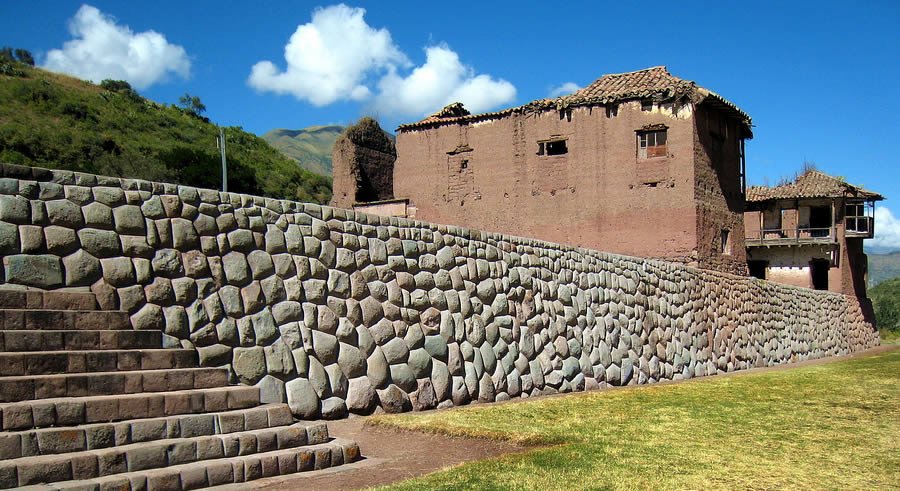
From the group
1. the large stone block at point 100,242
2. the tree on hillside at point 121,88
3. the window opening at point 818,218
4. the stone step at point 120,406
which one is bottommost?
the stone step at point 120,406

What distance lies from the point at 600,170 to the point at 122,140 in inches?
1192

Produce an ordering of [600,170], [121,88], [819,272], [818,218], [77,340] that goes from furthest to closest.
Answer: [121,88]
[819,272]
[818,218]
[600,170]
[77,340]

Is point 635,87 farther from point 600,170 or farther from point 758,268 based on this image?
point 758,268

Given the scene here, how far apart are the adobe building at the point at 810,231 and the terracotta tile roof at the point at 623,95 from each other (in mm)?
15236

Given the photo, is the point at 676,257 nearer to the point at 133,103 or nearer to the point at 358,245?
the point at 358,245

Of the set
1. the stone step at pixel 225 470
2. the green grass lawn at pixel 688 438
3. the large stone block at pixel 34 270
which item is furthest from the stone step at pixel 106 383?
the green grass lawn at pixel 688 438

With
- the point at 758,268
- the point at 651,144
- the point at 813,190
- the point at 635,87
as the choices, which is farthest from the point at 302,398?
the point at 758,268

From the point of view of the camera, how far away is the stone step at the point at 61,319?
6.58m

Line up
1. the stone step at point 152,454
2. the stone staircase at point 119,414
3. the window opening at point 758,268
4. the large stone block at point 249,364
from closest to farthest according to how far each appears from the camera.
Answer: the stone step at point 152,454 → the stone staircase at point 119,414 → the large stone block at point 249,364 → the window opening at point 758,268

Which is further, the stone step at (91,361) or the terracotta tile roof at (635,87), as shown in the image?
the terracotta tile roof at (635,87)

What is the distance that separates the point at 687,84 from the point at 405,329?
15.1m

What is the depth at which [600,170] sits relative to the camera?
78.0 feet

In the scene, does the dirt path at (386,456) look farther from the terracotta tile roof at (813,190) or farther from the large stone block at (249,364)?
the terracotta tile roof at (813,190)

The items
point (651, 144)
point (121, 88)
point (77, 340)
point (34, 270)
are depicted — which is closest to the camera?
point (77, 340)
